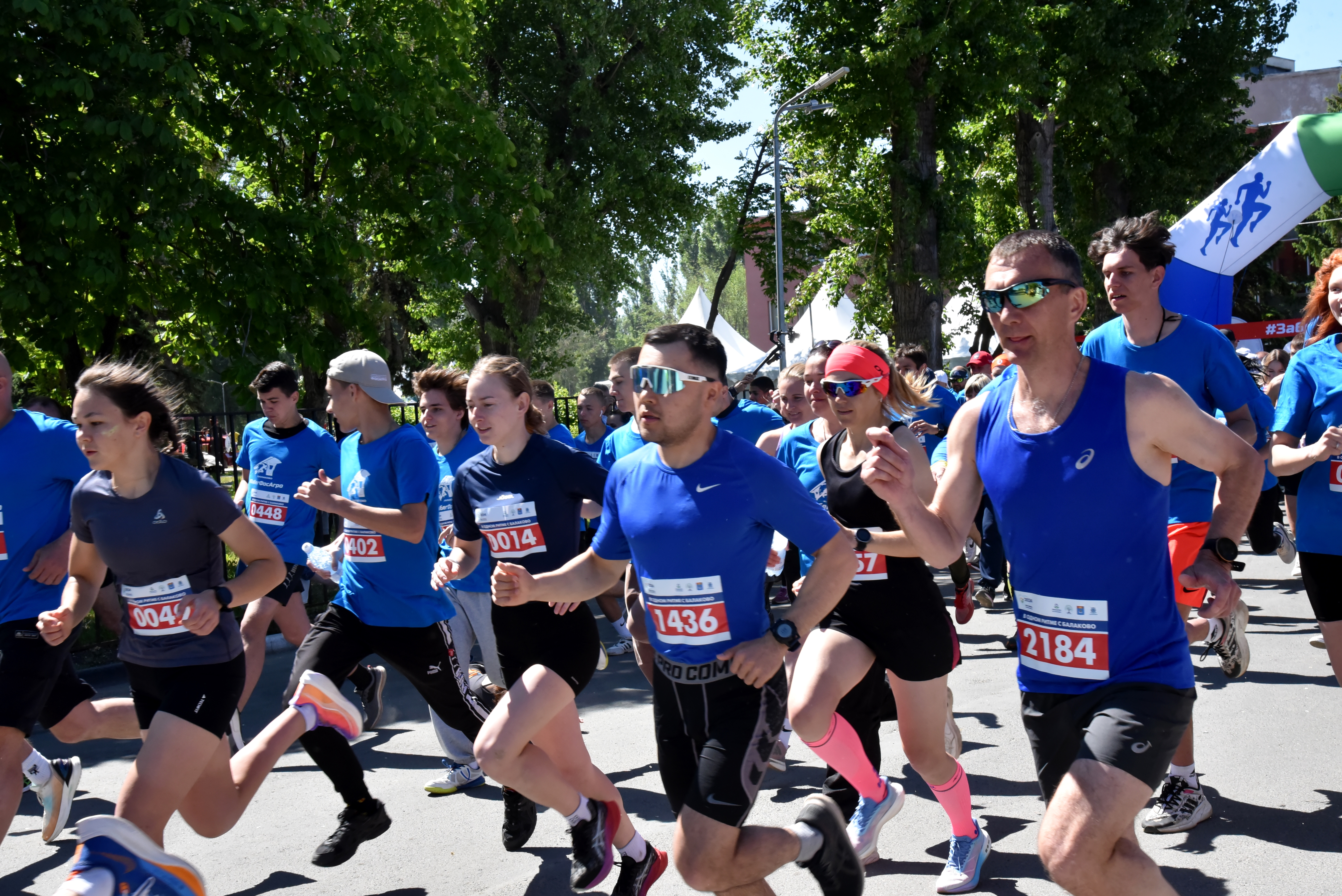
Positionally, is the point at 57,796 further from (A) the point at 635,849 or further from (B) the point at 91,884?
(A) the point at 635,849

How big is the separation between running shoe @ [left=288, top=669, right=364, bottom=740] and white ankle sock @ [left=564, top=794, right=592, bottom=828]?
100cm

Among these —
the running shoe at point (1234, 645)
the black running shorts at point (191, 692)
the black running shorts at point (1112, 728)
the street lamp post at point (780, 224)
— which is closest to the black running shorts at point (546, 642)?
the black running shorts at point (191, 692)

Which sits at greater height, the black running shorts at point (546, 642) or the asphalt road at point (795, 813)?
the black running shorts at point (546, 642)

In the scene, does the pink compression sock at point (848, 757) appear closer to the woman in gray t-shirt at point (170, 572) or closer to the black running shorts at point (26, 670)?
the woman in gray t-shirt at point (170, 572)

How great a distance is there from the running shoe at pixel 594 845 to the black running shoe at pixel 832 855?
97 centimetres

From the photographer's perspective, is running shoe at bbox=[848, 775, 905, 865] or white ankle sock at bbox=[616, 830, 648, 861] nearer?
→ white ankle sock at bbox=[616, 830, 648, 861]

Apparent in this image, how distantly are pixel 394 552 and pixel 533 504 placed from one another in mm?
918

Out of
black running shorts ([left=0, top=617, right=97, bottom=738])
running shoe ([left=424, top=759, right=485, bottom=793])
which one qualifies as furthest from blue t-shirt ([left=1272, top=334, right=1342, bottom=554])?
black running shorts ([left=0, top=617, right=97, bottom=738])

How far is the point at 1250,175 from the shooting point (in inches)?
306

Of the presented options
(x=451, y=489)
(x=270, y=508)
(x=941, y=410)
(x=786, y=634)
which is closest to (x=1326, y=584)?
(x=786, y=634)

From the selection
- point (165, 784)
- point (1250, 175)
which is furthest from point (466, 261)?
point (165, 784)

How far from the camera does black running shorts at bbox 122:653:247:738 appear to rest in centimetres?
Result: 381

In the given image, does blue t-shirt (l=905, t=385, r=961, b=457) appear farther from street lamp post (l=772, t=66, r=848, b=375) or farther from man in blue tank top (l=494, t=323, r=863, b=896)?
street lamp post (l=772, t=66, r=848, b=375)

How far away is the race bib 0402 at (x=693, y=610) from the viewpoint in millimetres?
3334
